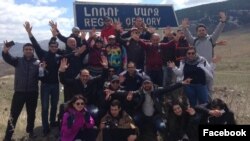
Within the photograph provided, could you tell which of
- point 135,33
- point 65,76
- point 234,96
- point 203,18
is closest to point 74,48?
point 65,76

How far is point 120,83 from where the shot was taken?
35.3 feet

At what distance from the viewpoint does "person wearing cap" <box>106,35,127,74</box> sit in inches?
456

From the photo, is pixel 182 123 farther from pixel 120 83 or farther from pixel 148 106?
pixel 120 83

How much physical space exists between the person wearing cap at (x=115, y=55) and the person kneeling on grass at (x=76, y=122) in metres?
2.36

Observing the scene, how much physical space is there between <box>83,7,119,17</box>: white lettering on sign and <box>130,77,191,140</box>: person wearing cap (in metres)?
3.87

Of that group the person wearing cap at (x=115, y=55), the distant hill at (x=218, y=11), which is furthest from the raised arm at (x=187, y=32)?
the distant hill at (x=218, y=11)

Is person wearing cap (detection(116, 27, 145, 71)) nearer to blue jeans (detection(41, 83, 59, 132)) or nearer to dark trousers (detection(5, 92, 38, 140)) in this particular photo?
blue jeans (detection(41, 83, 59, 132))

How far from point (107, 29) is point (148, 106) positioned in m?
3.32

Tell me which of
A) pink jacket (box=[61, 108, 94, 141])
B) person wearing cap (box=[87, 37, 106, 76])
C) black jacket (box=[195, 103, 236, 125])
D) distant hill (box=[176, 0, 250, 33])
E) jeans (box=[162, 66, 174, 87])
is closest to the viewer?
pink jacket (box=[61, 108, 94, 141])

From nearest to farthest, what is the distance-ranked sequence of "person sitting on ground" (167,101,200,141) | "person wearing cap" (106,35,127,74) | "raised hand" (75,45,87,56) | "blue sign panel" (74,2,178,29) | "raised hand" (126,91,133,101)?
"person sitting on ground" (167,101,200,141)
"raised hand" (126,91,133,101)
"raised hand" (75,45,87,56)
"person wearing cap" (106,35,127,74)
"blue sign panel" (74,2,178,29)

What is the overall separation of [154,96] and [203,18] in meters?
146

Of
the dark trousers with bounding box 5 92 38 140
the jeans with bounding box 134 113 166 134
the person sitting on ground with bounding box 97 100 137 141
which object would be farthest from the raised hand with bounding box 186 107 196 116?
the dark trousers with bounding box 5 92 38 140

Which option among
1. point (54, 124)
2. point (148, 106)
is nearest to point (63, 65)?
point (54, 124)

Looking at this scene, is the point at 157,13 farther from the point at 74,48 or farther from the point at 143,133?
the point at 143,133
